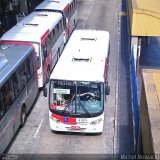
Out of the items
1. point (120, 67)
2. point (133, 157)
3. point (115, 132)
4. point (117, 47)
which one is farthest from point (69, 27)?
point (133, 157)

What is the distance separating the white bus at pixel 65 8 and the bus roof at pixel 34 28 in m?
1.57

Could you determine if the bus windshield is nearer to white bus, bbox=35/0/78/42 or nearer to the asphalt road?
the asphalt road

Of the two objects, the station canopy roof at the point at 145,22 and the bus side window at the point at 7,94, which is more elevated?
the station canopy roof at the point at 145,22

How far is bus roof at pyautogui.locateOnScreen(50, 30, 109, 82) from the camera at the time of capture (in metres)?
14.6

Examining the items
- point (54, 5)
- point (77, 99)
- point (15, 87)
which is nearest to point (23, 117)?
point (15, 87)

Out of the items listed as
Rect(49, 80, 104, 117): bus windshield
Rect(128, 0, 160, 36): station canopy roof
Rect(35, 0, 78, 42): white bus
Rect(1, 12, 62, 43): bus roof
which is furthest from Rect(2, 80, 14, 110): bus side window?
Rect(35, 0, 78, 42): white bus

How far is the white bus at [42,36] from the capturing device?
18.2 meters

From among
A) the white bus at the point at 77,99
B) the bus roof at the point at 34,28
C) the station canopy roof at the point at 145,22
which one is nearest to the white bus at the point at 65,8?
the bus roof at the point at 34,28

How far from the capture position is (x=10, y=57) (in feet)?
51.2

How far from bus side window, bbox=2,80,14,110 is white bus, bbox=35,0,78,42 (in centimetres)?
1109

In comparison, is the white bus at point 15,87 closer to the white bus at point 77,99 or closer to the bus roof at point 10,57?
the bus roof at point 10,57

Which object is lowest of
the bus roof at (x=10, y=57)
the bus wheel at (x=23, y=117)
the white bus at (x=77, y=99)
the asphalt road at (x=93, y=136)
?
the asphalt road at (x=93, y=136)

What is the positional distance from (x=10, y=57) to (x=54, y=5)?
11114 millimetres

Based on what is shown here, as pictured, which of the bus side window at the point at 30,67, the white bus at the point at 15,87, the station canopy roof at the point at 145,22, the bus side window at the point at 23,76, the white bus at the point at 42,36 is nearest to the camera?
the white bus at the point at 15,87
